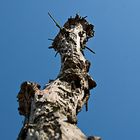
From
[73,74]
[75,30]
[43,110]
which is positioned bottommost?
[43,110]

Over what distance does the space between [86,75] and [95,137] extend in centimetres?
344

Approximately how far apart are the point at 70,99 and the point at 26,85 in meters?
1.16

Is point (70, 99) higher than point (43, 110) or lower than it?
higher

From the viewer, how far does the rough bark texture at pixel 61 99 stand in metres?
5.01

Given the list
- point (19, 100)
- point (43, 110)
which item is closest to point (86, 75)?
point (19, 100)

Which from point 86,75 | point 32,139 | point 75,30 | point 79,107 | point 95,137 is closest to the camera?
point 95,137

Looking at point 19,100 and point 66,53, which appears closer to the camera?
point 19,100

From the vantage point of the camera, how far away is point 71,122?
17.6 ft

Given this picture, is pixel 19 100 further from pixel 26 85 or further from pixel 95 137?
pixel 95 137

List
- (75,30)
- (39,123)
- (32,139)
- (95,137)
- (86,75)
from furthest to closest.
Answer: (75,30) < (86,75) < (39,123) < (32,139) < (95,137)

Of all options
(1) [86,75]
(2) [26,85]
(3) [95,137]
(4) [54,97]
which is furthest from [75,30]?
(3) [95,137]

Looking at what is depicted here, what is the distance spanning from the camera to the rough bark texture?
5.01 m

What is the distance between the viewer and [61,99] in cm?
638

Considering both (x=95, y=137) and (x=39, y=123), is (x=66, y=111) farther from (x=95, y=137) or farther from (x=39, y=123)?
(x=95, y=137)
